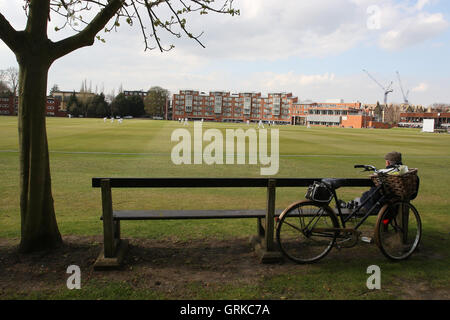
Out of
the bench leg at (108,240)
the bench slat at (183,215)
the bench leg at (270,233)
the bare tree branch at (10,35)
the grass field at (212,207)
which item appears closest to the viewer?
the grass field at (212,207)

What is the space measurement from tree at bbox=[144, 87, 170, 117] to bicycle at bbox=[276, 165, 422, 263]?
15312 centimetres

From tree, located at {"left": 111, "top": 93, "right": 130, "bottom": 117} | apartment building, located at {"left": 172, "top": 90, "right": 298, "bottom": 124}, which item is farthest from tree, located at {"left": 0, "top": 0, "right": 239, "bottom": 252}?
apartment building, located at {"left": 172, "top": 90, "right": 298, "bottom": 124}

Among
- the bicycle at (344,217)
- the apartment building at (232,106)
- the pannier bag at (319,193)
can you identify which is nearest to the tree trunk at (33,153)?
the bicycle at (344,217)

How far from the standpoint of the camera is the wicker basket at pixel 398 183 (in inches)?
187

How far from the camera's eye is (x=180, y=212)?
5.12 metres

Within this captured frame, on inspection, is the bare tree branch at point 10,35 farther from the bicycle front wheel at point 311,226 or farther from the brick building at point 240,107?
the brick building at point 240,107

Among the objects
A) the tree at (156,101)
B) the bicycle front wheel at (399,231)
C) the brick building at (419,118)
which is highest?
Answer: the tree at (156,101)

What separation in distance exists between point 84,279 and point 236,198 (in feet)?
19.6

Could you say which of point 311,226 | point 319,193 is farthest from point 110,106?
point 319,193

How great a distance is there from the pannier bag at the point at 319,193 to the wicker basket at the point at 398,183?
32.3 inches

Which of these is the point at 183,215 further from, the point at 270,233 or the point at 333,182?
the point at 333,182

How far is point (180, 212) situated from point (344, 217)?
2357mm
